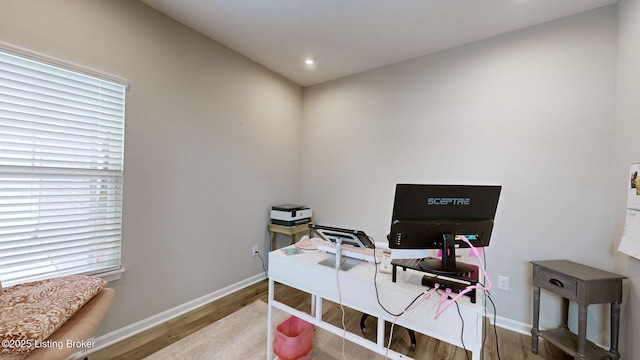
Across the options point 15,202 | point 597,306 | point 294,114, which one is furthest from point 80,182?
point 597,306

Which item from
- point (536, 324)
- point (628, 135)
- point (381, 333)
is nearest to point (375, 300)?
point (381, 333)

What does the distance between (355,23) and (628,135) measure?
2113 mm

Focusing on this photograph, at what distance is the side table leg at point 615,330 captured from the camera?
5.08ft

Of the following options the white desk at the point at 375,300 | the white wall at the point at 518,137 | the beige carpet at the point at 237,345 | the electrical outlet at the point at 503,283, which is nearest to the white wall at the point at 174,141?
the beige carpet at the point at 237,345

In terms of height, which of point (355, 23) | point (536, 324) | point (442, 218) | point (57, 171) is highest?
point (355, 23)

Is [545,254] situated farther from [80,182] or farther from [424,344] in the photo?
[80,182]

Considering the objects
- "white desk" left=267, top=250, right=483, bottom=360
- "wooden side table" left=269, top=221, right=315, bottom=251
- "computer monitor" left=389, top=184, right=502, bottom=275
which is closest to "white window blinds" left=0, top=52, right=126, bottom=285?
"white desk" left=267, top=250, right=483, bottom=360

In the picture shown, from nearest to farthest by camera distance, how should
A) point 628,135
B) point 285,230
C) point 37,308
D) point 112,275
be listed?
point 37,308, point 628,135, point 112,275, point 285,230

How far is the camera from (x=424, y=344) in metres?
1.86

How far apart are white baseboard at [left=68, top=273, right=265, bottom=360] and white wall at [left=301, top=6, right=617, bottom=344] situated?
1.71 metres

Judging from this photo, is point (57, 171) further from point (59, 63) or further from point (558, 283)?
point (558, 283)

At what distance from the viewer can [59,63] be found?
1.54 metres

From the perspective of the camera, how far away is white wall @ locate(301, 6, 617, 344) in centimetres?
184

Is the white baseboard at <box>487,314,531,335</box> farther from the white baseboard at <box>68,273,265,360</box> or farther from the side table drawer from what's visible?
the white baseboard at <box>68,273,265,360</box>
